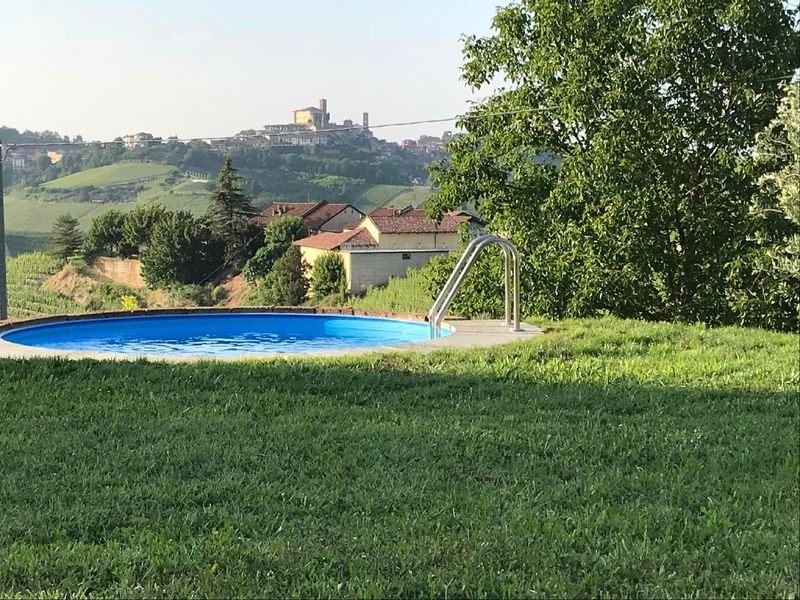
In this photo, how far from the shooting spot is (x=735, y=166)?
12125 mm

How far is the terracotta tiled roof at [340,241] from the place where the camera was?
38150 millimetres

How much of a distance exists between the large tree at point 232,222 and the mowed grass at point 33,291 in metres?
8.08

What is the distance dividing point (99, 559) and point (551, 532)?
5.01 feet

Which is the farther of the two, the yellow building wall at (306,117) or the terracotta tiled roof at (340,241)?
the yellow building wall at (306,117)

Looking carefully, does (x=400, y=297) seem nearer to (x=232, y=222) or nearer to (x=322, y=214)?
(x=232, y=222)

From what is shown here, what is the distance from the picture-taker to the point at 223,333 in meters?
13.2

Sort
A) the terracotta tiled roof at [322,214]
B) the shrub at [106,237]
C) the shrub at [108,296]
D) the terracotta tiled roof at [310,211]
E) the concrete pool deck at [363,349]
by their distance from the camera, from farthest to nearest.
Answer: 1. the terracotta tiled roof at [322,214]
2. the terracotta tiled roof at [310,211]
3. the shrub at [106,237]
4. the shrub at [108,296]
5. the concrete pool deck at [363,349]

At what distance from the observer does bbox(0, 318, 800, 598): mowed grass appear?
2.70 metres

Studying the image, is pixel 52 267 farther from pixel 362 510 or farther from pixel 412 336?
pixel 362 510

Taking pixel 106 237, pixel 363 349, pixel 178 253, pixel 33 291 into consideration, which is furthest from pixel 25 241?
pixel 363 349

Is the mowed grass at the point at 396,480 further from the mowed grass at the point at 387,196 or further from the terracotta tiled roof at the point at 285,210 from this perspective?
the mowed grass at the point at 387,196

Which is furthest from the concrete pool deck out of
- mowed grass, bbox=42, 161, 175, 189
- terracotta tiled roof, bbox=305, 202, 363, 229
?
mowed grass, bbox=42, 161, 175, 189

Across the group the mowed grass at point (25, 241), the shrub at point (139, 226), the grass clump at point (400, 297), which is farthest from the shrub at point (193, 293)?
the mowed grass at point (25, 241)

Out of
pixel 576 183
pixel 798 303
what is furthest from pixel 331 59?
pixel 798 303
